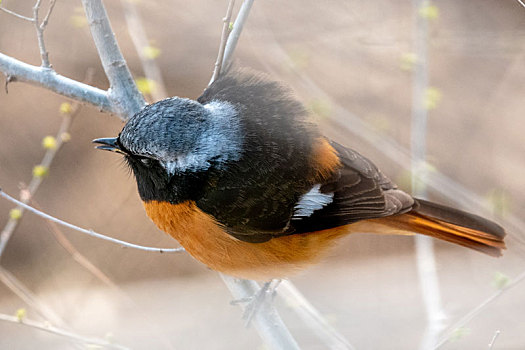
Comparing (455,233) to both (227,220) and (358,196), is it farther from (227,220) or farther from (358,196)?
(227,220)

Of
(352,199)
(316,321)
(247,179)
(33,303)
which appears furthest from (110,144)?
(33,303)

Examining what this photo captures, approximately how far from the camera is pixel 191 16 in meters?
7.37

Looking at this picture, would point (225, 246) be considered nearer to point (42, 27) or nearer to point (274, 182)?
point (274, 182)

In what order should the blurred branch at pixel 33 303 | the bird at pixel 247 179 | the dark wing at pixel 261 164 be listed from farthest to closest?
the blurred branch at pixel 33 303
the dark wing at pixel 261 164
the bird at pixel 247 179

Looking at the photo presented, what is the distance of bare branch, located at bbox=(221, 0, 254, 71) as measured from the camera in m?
3.19

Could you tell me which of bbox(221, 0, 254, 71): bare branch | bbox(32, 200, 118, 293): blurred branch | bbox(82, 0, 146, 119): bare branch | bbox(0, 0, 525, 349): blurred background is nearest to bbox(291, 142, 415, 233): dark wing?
bbox(221, 0, 254, 71): bare branch

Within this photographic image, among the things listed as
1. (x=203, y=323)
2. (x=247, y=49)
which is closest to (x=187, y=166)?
(x=203, y=323)

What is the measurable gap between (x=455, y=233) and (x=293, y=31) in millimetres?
3673

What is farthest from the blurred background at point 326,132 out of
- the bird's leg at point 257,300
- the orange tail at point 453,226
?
the bird's leg at point 257,300

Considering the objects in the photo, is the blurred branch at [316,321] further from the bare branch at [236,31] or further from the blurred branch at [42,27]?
the blurred branch at [42,27]

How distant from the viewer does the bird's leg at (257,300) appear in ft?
11.1

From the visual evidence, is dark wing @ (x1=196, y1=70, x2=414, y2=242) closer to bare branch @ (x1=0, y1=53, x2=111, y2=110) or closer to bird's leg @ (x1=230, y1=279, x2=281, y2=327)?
bird's leg @ (x1=230, y1=279, x2=281, y2=327)

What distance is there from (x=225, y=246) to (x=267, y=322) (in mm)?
483

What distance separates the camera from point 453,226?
3.71 metres
